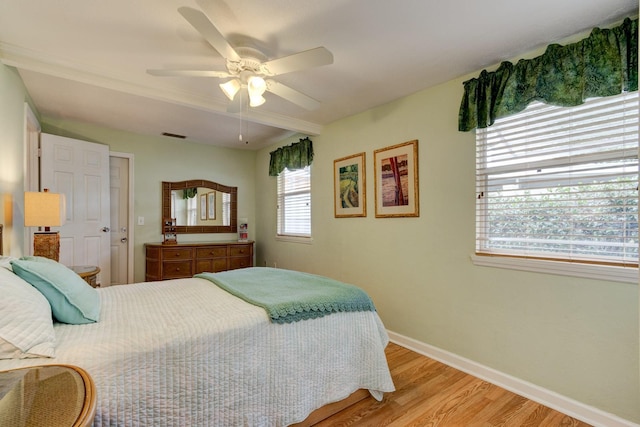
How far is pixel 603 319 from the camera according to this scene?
5.87 feet

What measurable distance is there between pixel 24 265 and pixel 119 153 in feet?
9.87

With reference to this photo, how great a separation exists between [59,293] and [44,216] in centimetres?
138

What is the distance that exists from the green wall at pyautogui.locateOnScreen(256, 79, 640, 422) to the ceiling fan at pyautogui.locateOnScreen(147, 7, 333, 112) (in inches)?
43.0

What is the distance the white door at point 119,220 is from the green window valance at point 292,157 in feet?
6.33

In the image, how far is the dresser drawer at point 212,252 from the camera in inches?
162

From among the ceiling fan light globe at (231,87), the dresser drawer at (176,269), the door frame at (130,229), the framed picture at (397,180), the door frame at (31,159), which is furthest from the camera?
the door frame at (130,229)

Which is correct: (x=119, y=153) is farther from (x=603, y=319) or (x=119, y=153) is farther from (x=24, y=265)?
(x=603, y=319)

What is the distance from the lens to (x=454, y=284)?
98.4 inches

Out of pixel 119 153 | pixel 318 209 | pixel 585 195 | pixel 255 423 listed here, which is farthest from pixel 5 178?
pixel 585 195

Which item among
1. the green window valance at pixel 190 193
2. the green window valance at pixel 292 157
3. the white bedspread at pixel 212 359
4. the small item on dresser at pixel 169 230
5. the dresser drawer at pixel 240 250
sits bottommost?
the white bedspread at pixel 212 359

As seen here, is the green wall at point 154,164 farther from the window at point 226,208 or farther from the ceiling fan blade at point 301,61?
the ceiling fan blade at point 301,61

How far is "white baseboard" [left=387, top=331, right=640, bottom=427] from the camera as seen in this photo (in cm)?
177

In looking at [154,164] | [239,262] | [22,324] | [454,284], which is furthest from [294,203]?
[22,324]

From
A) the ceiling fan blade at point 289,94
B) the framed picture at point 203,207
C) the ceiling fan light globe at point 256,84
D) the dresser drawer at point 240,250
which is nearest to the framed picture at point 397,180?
the ceiling fan blade at point 289,94
